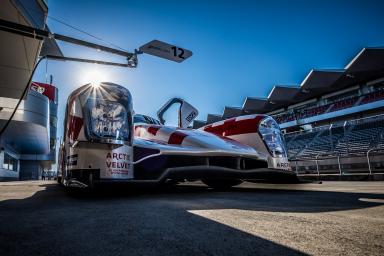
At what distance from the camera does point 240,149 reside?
3107 mm

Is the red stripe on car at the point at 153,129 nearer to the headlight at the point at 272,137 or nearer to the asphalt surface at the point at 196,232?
the headlight at the point at 272,137

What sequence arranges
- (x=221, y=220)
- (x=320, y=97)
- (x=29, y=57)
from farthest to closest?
1. (x=320, y=97)
2. (x=29, y=57)
3. (x=221, y=220)

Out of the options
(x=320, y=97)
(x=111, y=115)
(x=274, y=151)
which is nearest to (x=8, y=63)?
(x=111, y=115)

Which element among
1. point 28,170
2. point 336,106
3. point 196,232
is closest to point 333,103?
point 336,106

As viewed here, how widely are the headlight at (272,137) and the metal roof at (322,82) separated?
26472mm

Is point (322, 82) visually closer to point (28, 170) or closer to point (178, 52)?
point (178, 52)

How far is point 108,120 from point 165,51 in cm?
237

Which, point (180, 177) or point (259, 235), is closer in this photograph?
point (259, 235)

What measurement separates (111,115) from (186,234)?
1661 mm

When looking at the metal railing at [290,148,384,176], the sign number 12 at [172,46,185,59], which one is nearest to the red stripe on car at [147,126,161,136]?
the sign number 12 at [172,46,185,59]

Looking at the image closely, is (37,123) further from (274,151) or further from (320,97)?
(320,97)

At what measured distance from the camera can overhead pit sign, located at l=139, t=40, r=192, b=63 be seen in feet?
14.3

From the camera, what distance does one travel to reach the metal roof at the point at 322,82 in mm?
25317

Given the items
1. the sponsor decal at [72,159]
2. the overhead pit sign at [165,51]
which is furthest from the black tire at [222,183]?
the overhead pit sign at [165,51]
